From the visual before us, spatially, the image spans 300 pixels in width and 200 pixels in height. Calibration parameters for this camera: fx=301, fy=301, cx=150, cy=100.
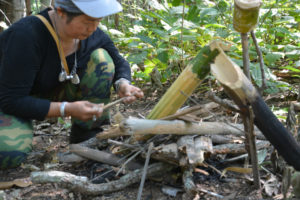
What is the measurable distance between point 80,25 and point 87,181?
84 cm

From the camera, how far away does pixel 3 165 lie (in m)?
1.85

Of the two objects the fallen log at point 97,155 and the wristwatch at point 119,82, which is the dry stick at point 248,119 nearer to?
the fallen log at point 97,155

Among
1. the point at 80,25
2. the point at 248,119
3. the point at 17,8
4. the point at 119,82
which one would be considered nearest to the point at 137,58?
the point at 119,82

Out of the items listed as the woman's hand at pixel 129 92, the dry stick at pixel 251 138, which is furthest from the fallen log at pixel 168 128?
the woman's hand at pixel 129 92

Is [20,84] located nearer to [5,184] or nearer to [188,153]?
[5,184]

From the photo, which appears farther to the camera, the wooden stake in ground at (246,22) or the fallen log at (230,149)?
the fallen log at (230,149)

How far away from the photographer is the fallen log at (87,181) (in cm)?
132

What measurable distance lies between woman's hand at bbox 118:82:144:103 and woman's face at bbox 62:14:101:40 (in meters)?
0.43

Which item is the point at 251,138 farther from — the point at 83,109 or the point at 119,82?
the point at 119,82

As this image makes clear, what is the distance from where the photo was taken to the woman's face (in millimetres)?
1650

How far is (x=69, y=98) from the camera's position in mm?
2195

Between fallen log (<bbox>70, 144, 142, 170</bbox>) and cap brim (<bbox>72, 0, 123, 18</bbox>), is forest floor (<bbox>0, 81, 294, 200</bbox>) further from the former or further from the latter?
cap brim (<bbox>72, 0, 123, 18</bbox>)

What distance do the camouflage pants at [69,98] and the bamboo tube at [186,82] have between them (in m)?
0.68

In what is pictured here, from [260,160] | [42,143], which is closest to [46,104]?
[42,143]
